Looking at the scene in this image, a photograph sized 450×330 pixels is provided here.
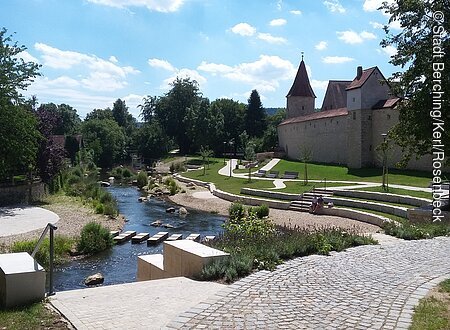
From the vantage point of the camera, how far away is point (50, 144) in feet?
99.9

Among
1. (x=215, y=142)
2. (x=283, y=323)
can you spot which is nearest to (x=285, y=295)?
(x=283, y=323)

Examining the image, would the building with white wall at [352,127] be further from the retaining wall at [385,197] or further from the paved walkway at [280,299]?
the paved walkway at [280,299]

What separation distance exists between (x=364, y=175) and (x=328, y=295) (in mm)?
29850

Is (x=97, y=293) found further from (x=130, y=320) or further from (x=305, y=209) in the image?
(x=305, y=209)

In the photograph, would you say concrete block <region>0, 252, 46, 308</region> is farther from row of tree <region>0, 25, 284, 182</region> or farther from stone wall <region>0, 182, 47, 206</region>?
row of tree <region>0, 25, 284, 182</region>

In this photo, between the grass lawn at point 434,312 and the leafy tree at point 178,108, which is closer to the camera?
the grass lawn at point 434,312

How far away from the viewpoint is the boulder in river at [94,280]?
12821 millimetres

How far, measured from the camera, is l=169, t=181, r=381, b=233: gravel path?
20.9 m

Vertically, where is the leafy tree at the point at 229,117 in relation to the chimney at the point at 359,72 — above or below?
below

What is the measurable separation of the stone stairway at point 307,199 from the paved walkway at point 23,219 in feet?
42.7

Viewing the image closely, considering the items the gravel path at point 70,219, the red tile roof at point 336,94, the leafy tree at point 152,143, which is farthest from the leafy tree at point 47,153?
the leafy tree at point 152,143

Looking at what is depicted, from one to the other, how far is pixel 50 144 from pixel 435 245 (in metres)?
25.8

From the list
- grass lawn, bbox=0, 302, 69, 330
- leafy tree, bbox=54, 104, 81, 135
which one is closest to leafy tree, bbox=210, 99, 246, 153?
leafy tree, bbox=54, 104, 81, 135

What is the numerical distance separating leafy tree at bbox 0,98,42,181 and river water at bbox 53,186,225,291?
6653 mm
